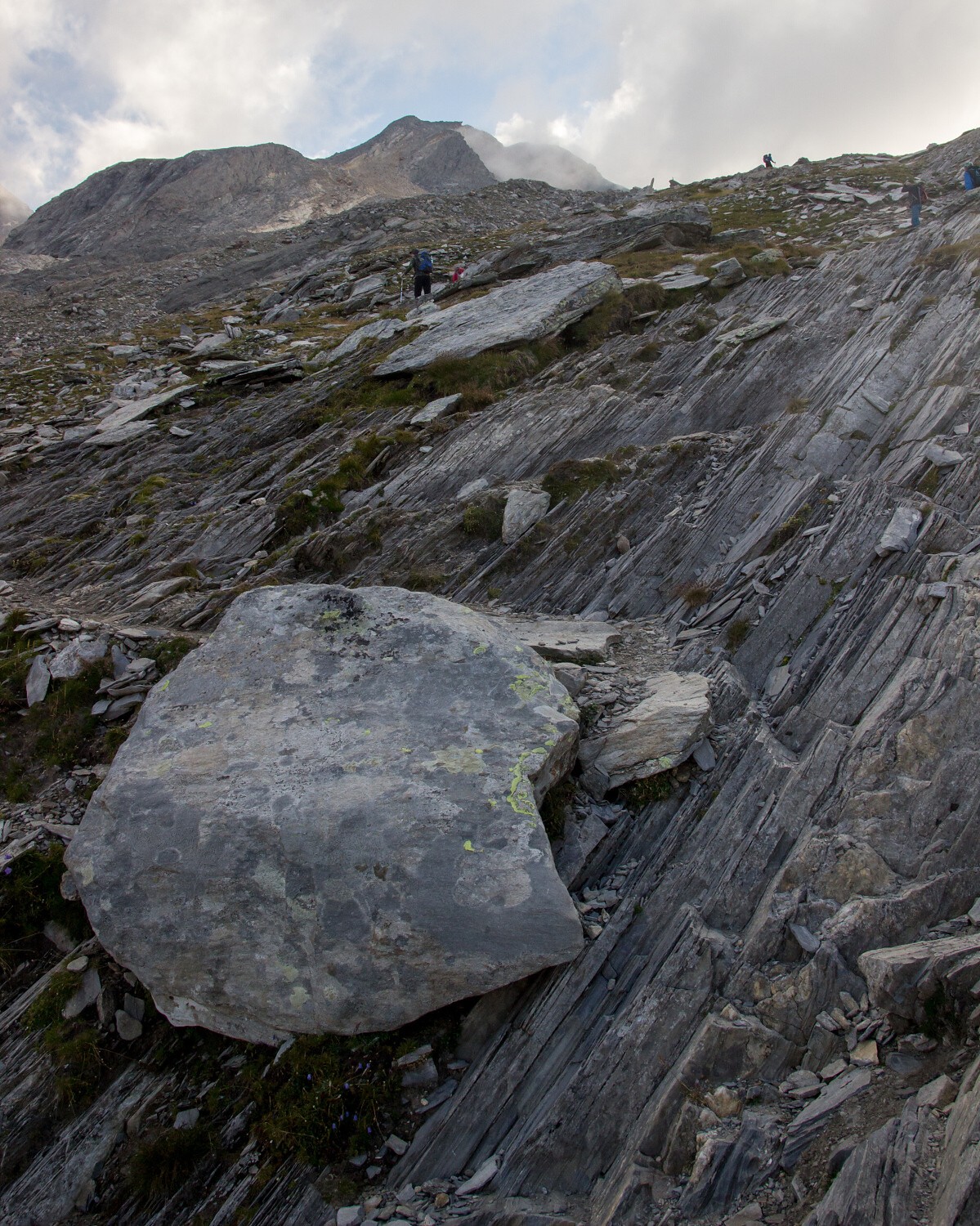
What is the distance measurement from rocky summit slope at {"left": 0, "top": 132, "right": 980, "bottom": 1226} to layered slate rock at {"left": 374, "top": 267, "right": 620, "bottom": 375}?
16.3 feet

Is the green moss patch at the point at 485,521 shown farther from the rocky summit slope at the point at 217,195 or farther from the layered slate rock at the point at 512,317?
the rocky summit slope at the point at 217,195

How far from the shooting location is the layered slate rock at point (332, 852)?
8578 millimetres

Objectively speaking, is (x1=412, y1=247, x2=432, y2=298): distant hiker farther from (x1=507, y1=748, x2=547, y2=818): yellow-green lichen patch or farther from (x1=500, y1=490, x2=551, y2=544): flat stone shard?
(x1=507, y1=748, x2=547, y2=818): yellow-green lichen patch

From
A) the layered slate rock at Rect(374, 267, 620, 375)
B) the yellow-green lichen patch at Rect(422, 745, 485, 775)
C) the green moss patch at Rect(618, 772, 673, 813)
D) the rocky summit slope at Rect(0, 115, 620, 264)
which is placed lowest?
the green moss patch at Rect(618, 772, 673, 813)

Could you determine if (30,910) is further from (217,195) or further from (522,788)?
(217,195)

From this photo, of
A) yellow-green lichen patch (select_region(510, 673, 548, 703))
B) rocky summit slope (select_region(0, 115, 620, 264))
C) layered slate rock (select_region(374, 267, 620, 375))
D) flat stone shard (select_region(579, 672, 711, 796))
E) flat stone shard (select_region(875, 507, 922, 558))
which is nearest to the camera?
flat stone shard (select_region(579, 672, 711, 796))

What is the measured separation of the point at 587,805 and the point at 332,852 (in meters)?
4.01

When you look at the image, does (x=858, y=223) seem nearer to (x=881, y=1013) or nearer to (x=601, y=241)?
(x=601, y=241)

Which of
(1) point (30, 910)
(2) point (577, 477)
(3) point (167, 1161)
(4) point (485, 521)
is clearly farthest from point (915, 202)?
(3) point (167, 1161)

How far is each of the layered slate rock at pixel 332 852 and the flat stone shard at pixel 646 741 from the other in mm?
588

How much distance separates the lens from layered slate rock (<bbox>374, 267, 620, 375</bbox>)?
84.7 ft

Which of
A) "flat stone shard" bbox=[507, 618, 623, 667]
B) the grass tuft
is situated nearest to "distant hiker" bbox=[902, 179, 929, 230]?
the grass tuft

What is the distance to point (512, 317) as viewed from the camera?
26.9m

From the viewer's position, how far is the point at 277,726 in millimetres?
10656
